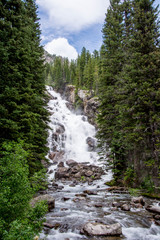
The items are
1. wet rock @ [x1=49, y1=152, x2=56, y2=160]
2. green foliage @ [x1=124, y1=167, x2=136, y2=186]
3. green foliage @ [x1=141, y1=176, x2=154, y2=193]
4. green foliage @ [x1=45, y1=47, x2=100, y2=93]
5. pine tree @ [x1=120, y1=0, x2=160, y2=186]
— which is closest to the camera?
pine tree @ [x1=120, y1=0, x2=160, y2=186]

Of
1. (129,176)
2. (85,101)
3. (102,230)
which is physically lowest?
(102,230)

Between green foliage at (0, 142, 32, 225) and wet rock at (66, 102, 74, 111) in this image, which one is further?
wet rock at (66, 102, 74, 111)

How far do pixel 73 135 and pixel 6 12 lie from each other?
31268mm

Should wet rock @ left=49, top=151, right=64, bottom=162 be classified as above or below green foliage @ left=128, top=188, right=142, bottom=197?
above

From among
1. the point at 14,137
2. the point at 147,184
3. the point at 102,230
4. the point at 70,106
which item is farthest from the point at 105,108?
the point at 70,106

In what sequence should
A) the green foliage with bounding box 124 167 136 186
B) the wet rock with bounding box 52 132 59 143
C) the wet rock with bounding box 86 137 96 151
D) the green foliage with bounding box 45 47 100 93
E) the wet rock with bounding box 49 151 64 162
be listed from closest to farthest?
the green foliage with bounding box 124 167 136 186 < the wet rock with bounding box 49 151 64 162 < the wet rock with bounding box 52 132 59 143 < the wet rock with bounding box 86 137 96 151 < the green foliage with bounding box 45 47 100 93

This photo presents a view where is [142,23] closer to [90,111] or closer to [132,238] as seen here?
[132,238]

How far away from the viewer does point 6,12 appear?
10.5 meters

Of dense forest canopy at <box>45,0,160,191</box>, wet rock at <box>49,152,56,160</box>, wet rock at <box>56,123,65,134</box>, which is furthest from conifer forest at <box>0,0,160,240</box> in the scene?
wet rock at <box>56,123,65,134</box>

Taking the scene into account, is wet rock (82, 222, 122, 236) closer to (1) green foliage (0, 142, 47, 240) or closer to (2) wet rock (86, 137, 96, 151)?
(1) green foliage (0, 142, 47, 240)

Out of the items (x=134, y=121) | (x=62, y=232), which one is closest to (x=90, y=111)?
(x=134, y=121)

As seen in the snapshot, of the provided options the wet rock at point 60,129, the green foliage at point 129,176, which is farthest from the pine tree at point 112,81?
the wet rock at point 60,129

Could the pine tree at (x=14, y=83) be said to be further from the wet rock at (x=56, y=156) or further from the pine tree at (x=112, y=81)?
the wet rock at (x=56, y=156)

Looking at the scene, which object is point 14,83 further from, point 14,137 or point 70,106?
point 70,106
